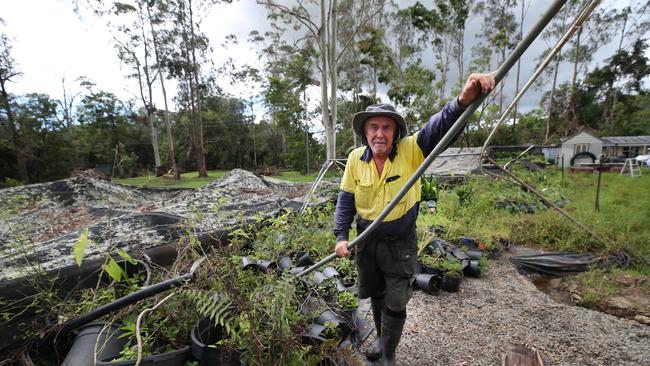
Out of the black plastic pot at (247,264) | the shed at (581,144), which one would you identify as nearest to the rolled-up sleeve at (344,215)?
the black plastic pot at (247,264)

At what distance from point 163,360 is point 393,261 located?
1.44 m

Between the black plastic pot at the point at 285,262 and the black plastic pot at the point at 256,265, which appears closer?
the black plastic pot at the point at 256,265

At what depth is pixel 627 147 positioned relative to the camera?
22.0m

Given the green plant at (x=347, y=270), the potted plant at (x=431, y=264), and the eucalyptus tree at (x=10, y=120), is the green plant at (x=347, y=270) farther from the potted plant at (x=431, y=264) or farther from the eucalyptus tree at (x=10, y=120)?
the eucalyptus tree at (x=10, y=120)

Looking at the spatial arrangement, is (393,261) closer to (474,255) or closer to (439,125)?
(439,125)

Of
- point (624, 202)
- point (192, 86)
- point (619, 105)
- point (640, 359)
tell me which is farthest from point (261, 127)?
point (619, 105)

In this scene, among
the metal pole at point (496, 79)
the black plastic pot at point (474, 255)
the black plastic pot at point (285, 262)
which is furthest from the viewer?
the black plastic pot at point (474, 255)

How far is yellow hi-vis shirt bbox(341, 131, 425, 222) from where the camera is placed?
159 centimetres

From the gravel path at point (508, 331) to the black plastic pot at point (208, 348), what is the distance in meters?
1.21

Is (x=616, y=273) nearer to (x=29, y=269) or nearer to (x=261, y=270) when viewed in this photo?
(x=261, y=270)

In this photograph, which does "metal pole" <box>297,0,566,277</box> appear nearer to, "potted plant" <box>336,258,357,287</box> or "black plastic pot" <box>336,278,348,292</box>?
"black plastic pot" <box>336,278,348,292</box>

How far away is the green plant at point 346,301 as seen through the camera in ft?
7.48

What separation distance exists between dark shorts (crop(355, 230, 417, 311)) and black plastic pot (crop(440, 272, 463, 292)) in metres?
1.44

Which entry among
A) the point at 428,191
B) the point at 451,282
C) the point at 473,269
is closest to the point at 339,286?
the point at 451,282
